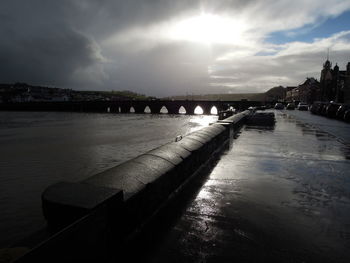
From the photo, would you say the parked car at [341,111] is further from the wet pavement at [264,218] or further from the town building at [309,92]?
the town building at [309,92]

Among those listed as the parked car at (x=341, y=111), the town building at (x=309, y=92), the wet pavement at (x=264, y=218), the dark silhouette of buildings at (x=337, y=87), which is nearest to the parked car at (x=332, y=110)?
the parked car at (x=341, y=111)

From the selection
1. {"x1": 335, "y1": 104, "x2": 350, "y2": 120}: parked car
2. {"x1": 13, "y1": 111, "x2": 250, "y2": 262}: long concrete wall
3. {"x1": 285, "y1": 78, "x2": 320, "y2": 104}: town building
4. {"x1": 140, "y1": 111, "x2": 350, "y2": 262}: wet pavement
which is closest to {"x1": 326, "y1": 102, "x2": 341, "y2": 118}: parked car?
{"x1": 335, "y1": 104, "x2": 350, "y2": 120}: parked car

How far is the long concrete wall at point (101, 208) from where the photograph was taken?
2.11 m

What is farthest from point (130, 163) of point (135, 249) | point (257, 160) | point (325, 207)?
point (257, 160)

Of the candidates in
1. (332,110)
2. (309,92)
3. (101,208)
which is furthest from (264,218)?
(309,92)

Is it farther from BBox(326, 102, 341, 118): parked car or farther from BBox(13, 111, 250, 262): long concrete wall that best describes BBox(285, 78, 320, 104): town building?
BBox(13, 111, 250, 262): long concrete wall

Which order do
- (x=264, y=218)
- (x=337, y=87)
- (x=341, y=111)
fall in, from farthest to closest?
(x=337, y=87), (x=341, y=111), (x=264, y=218)

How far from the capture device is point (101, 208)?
256 cm

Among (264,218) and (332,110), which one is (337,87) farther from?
(264,218)

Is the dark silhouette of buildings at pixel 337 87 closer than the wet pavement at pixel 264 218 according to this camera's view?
No

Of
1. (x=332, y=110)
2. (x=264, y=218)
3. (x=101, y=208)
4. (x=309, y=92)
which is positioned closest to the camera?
(x=101, y=208)

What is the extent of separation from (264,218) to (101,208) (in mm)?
2374

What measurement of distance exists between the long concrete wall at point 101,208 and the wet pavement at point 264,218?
0.42 meters

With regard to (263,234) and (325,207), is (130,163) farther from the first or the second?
(325,207)
